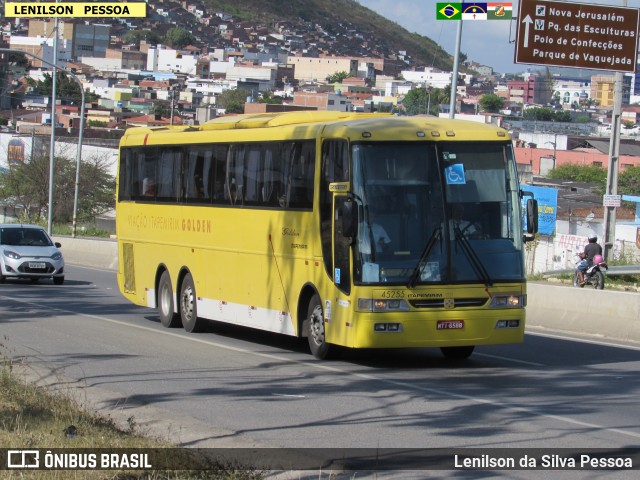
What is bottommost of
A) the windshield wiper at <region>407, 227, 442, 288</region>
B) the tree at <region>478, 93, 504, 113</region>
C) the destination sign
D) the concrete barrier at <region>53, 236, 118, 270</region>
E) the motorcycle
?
the concrete barrier at <region>53, 236, 118, 270</region>

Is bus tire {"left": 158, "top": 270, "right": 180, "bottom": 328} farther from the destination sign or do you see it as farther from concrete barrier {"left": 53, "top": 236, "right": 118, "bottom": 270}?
concrete barrier {"left": 53, "top": 236, "right": 118, "bottom": 270}

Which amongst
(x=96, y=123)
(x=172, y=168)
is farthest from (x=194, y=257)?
(x=96, y=123)

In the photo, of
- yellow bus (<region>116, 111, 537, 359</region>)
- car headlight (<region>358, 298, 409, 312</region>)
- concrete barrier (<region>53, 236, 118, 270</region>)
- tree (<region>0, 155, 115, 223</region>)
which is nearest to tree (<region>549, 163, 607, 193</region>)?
tree (<region>0, 155, 115, 223</region>)

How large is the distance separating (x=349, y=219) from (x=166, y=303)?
7165 mm

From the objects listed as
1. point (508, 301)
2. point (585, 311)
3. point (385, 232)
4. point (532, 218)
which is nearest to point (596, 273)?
point (585, 311)

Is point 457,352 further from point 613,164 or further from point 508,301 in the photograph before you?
point 613,164

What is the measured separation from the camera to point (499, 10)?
2861 centimetres

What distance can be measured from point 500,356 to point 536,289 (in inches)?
225

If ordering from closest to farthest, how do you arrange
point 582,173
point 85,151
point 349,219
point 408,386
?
point 408,386, point 349,219, point 85,151, point 582,173

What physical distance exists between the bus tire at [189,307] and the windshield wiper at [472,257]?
6.06 metres

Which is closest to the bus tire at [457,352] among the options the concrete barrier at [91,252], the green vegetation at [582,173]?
the concrete barrier at [91,252]

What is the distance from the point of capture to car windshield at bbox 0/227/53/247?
3186 centimetres

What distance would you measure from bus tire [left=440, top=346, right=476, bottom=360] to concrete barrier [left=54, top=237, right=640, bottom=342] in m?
4.70

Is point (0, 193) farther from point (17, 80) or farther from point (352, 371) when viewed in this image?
point (17, 80)
